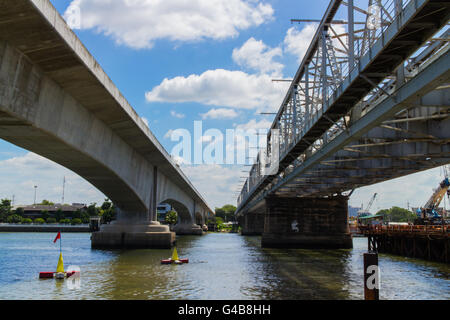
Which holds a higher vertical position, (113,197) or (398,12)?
(398,12)

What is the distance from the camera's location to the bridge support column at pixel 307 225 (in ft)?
172

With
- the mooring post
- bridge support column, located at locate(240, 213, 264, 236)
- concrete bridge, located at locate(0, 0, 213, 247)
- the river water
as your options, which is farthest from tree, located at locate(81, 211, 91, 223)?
the mooring post

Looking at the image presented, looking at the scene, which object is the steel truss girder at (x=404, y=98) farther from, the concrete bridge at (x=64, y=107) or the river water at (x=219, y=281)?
the concrete bridge at (x=64, y=107)

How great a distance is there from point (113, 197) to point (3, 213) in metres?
147

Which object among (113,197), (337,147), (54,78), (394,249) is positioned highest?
(54,78)

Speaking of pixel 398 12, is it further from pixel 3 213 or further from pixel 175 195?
pixel 3 213

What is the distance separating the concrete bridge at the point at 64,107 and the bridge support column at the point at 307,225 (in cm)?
1854

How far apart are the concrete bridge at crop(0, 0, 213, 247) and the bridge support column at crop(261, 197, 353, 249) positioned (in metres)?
18.5

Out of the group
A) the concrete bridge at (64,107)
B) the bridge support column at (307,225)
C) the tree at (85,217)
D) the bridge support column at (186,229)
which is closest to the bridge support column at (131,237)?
the concrete bridge at (64,107)

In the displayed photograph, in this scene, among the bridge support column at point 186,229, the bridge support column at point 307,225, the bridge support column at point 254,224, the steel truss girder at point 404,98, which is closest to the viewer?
the steel truss girder at point 404,98

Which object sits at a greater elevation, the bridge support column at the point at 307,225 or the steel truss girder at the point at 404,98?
the steel truss girder at the point at 404,98

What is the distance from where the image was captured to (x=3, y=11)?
13.6 meters

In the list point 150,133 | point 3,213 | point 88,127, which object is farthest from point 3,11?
point 3,213

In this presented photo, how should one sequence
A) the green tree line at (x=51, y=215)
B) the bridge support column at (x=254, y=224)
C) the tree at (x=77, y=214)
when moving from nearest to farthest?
the bridge support column at (x=254, y=224) → the green tree line at (x=51, y=215) → the tree at (x=77, y=214)
